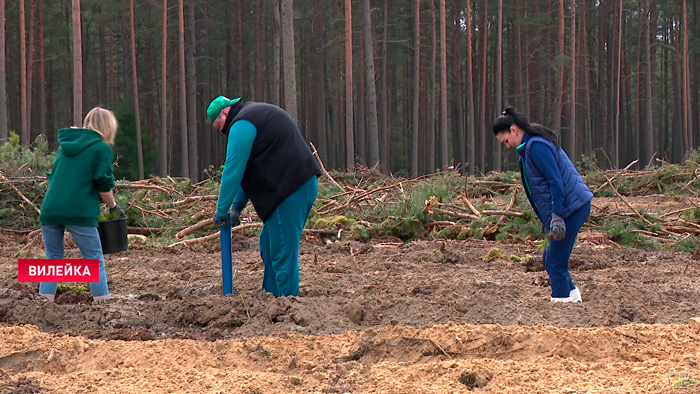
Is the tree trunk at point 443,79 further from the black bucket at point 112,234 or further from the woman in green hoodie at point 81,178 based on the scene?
the woman in green hoodie at point 81,178

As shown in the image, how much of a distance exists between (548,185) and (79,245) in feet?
11.4

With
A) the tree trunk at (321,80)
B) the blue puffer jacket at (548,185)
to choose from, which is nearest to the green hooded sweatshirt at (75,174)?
the blue puffer jacket at (548,185)

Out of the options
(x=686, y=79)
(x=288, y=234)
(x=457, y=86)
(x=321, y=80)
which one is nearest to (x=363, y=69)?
(x=321, y=80)

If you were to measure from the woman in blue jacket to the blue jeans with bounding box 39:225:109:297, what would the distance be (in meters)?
3.10

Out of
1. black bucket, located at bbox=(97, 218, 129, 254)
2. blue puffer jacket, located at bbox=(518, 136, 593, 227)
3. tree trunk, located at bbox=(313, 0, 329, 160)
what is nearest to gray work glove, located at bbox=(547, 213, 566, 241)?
blue puffer jacket, located at bbox=(518, 136, 593, 227)

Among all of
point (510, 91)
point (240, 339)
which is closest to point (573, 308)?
point (240, 339)

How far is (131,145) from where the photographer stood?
87.0 feet

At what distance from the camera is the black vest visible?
472 cm

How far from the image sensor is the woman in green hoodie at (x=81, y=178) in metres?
4.92

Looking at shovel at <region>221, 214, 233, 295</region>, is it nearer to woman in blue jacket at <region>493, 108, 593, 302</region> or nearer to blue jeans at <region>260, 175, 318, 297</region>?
blue jeans at <region>260, 175, 318, 297</region>

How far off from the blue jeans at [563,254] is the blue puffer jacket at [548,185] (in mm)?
62

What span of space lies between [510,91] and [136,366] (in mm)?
38551

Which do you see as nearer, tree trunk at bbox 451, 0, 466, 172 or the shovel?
the shovel

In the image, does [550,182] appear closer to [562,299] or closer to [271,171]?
[562,299]
